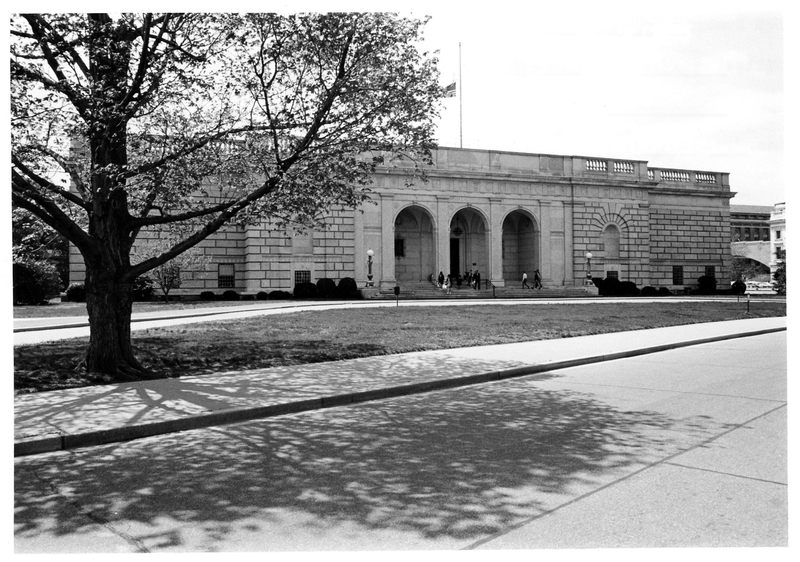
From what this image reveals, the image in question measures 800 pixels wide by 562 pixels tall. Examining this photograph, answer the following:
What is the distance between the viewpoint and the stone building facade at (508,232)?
4628cm

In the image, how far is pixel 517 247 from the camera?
56.4 metres

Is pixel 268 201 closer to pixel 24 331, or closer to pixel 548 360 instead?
pixel 548 360

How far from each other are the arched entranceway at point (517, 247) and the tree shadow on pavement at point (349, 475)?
153 ft

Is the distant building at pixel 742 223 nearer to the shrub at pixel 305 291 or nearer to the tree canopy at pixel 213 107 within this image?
the shrub at pixel 305 291

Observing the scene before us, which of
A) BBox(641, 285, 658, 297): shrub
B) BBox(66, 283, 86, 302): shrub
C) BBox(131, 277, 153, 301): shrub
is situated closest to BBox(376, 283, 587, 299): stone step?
BBox(641, 285, 658, 297): shrub

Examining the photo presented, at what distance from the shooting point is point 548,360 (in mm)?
13734

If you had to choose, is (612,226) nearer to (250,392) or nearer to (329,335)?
(329,335)

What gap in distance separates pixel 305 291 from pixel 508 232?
20.0 m

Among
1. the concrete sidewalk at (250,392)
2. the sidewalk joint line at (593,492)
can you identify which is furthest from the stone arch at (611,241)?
the sidewalk joint line at (593,492)

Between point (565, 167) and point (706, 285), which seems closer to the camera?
point (565, 167)

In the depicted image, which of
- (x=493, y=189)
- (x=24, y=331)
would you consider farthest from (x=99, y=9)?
(x=493, y=189)

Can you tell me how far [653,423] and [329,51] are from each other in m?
8.42

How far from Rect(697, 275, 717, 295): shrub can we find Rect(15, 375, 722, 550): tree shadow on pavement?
172 feet

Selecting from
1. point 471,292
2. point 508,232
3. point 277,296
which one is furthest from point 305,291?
point 508,232
